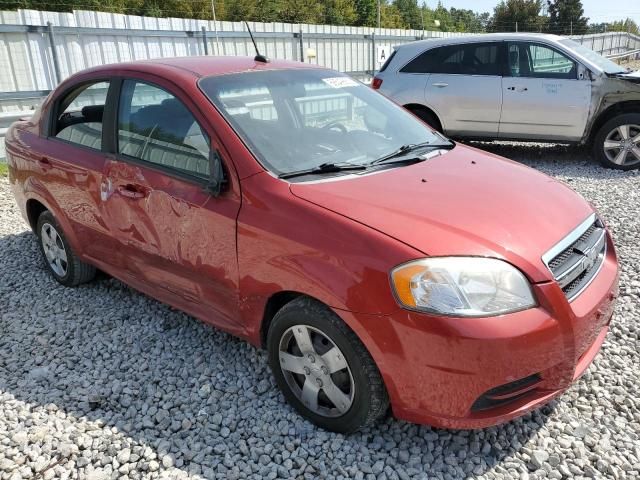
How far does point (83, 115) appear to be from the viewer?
3779 millimetres

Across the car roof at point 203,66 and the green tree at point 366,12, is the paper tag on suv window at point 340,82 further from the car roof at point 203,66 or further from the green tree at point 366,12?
the green tree at point 366,12

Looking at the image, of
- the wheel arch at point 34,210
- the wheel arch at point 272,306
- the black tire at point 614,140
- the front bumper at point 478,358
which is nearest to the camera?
the front bumper at point 478,358

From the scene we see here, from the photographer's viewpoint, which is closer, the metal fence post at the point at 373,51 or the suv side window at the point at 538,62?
the suv side window at the point at 538,62

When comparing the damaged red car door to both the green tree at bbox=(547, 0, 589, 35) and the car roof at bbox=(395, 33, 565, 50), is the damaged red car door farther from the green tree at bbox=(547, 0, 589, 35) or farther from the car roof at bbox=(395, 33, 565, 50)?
the green tree at bbox=(547, 0, 589, 35)

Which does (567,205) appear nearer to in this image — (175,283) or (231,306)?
(231,306)

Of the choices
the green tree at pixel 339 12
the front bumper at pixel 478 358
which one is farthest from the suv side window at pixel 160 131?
the green tree at pixel 339 12

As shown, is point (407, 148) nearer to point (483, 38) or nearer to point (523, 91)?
point (523, 91)

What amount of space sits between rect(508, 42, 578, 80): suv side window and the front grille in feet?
17.8

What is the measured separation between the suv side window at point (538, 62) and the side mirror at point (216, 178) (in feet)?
20.4

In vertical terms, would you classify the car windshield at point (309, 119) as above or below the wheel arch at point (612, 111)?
above

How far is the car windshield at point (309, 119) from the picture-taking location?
2.84 m

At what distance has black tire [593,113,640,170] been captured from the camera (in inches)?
281

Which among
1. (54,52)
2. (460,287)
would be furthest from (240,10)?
(460,287)

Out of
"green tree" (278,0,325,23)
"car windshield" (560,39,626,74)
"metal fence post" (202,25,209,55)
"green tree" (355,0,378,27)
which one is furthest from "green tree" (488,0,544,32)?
"car windshield" (560,39,626,74)
